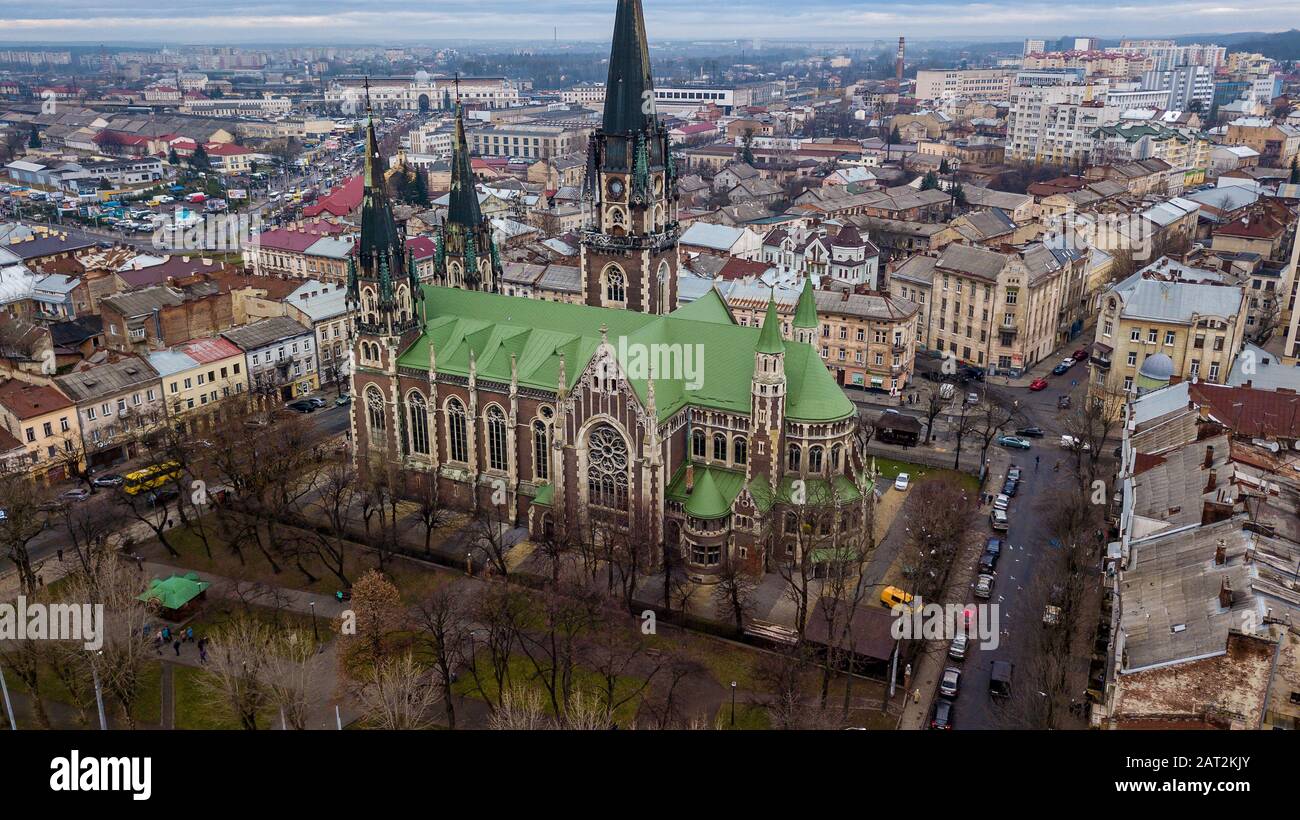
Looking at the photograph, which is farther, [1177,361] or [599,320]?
[1177,361]

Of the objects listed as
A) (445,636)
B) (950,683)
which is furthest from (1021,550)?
(445,636)

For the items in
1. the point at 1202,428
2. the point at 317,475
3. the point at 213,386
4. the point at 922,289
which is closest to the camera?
the point at 1202,428

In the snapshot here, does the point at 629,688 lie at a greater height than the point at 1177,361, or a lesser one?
lesser

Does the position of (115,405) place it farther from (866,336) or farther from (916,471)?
(866,336)

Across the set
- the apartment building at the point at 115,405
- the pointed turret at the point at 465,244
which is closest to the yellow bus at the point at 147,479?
the apartment building at the point at 115,405

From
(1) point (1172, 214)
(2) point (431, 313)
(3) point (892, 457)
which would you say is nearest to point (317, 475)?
(2) point (431, 313)

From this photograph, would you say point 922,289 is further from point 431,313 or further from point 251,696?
point 251,696
